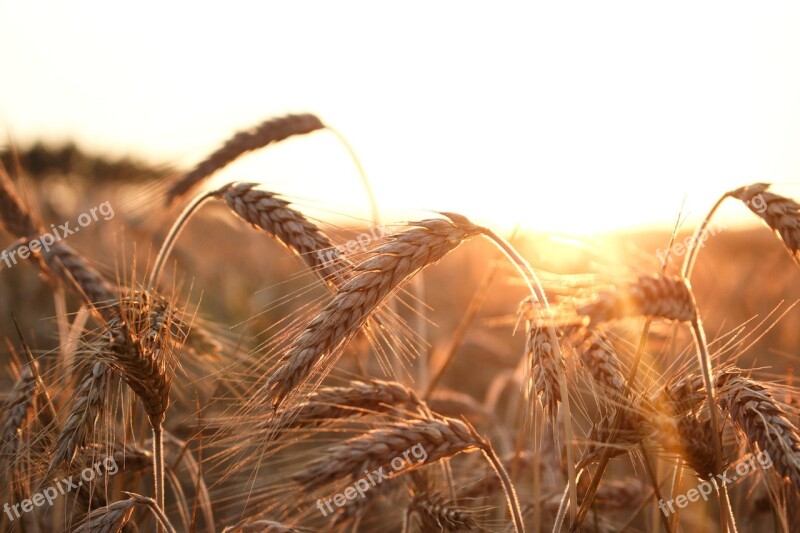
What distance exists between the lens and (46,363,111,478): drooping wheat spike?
1874 millimetres

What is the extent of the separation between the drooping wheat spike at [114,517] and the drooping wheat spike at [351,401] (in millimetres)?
412

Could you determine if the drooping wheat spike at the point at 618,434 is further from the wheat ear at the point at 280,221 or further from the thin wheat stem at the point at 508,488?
the wheat ear at the point at 280,221

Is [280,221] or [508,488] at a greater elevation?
[280,221]

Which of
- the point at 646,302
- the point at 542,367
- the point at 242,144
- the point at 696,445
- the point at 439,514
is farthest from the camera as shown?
the point at 242,144

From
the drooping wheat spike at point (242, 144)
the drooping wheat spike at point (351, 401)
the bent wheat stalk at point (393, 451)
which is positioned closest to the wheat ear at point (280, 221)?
the drooping wheat spike at point (351, 401)

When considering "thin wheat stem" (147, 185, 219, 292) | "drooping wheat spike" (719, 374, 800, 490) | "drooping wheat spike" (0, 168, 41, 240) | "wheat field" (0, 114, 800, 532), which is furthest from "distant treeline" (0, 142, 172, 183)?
Answer: "drooping wheat spike" (719, 374, 800, 490)

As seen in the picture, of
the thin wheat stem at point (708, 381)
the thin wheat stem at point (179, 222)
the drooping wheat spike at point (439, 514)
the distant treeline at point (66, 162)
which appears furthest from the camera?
the distant treeline at point (66, 162)

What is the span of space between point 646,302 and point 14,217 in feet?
8.67

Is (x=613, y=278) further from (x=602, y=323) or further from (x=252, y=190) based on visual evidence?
(x=252, y=190)

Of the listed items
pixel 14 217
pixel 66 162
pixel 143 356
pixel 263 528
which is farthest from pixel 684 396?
pixel 66 162

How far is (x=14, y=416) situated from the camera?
2291mm

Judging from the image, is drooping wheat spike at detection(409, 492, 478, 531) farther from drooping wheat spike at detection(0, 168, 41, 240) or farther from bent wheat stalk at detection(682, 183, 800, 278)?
drooping wheat spike at detection(0, 168, 41, 240)

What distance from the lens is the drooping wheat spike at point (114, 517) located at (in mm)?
1804

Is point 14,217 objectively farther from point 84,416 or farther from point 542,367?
point 542,367
